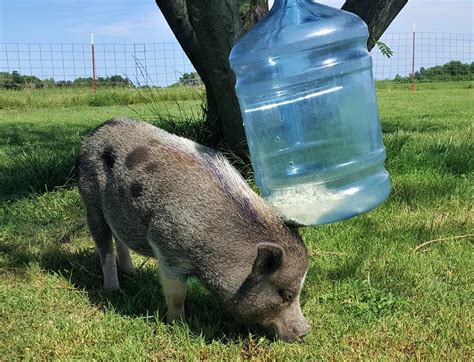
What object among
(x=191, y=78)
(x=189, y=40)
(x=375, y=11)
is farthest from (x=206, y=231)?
(x=191, y=78)

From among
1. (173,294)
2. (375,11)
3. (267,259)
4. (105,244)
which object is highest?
(375,11)

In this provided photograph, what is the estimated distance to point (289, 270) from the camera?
119 inches

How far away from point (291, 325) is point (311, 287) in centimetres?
65

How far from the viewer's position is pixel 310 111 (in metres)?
3.11

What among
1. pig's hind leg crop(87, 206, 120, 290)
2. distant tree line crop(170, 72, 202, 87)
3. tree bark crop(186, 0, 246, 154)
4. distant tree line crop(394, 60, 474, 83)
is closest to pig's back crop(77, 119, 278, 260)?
pig's hind leg crop(87, 206, 120, 290)

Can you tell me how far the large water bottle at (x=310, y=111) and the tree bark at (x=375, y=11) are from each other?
7.36ft

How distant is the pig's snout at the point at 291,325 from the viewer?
3053 millimetres

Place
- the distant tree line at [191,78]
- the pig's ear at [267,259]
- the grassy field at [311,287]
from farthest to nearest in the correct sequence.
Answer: the distant tree line at [191,78]
the grassy field at [311,287]
the pig's ear at [267,259]

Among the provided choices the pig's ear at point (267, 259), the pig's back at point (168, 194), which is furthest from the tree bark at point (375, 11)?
the pig's ear at point (267, 259)

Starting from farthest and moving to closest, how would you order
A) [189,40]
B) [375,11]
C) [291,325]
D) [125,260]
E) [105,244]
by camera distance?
[189,40] < [375,11] < [125,260] < [105,244] < [291,325]

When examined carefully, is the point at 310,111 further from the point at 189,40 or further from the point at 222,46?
the point at 189,40

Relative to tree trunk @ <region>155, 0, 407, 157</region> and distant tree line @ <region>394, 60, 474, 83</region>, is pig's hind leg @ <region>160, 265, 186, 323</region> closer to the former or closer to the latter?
tree trunk @ <region>155, 0, 407, 157</region>

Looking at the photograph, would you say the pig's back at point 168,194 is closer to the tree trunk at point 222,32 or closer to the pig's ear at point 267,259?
the pig's ear at point 267,259

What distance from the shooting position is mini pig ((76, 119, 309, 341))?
3.04 metres
